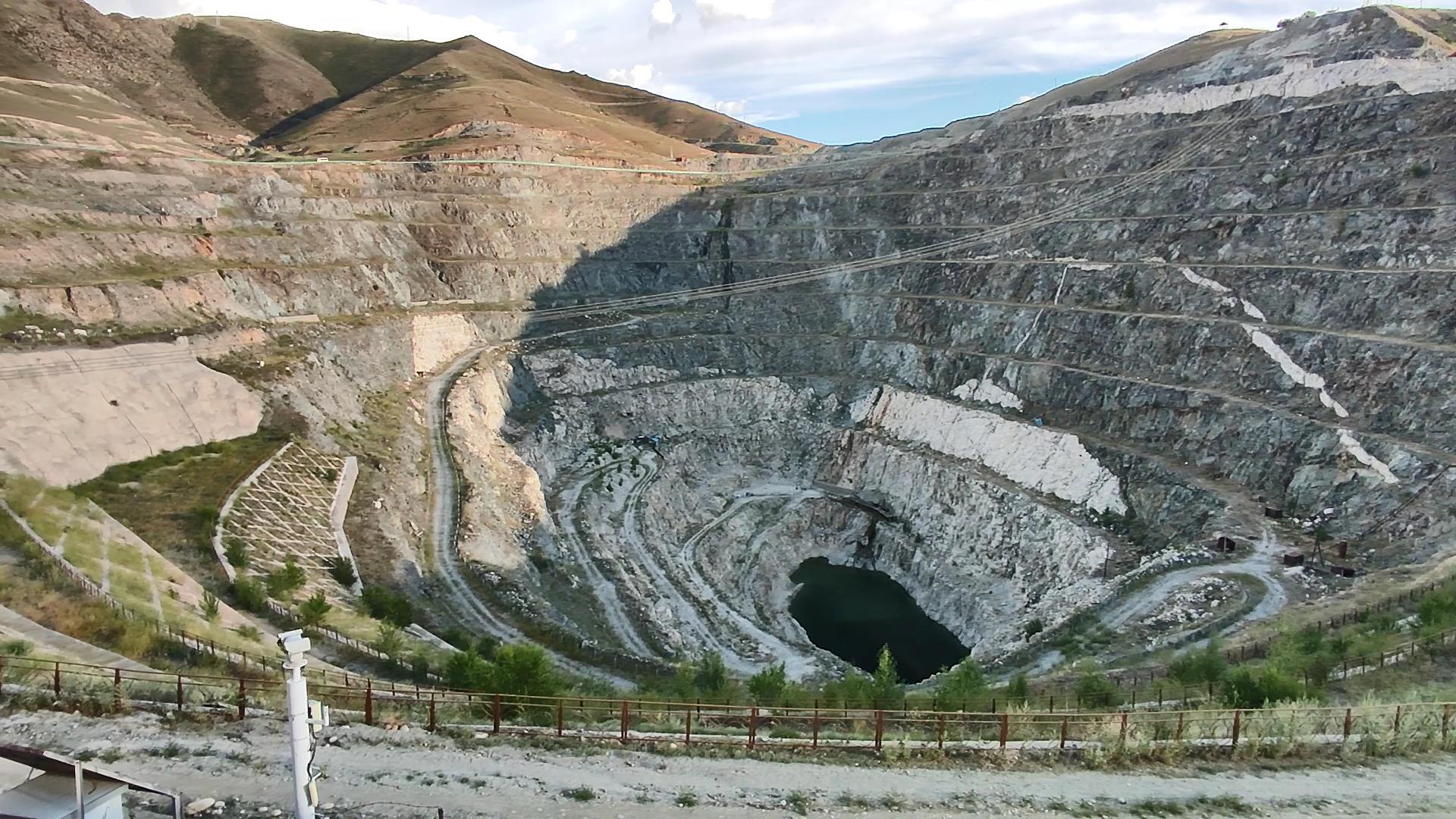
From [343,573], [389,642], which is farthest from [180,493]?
[389,642]

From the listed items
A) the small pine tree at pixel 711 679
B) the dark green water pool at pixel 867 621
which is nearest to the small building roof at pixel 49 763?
the small pine tree at pixel 711 679

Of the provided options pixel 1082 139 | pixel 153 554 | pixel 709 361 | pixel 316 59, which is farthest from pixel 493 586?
pixel 316 59

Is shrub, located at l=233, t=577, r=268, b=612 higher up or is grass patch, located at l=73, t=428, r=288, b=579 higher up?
grass patch, located at l=73, t=428, r=288, b=579

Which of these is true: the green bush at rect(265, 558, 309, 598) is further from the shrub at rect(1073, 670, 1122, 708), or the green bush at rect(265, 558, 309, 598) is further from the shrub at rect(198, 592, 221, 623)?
the shrub at rect(1073, 670, 1122, 708)

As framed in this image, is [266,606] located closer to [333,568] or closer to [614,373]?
[333,568]

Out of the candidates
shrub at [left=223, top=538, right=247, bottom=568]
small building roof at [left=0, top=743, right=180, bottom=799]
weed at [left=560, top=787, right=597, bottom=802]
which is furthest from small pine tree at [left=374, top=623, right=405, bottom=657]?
small building roof at [left=0, top=743, right=180, bottom=799]

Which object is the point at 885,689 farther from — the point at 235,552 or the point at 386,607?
the point at 235,552
